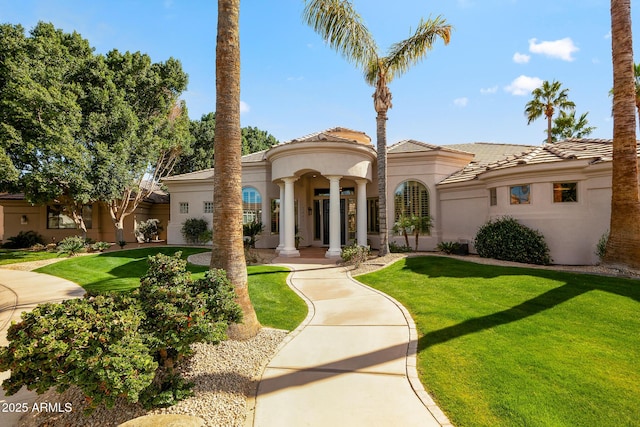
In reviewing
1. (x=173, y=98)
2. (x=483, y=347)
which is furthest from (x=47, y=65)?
(x=483, y=347)

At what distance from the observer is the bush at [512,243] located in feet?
40.8

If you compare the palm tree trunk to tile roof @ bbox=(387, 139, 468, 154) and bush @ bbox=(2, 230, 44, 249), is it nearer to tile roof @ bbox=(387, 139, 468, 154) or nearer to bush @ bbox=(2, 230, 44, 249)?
tile roof @ bbox=(387, 139, 468, 154)

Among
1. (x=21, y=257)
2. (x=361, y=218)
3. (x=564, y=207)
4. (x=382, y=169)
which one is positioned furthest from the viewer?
(x=21, y=257)

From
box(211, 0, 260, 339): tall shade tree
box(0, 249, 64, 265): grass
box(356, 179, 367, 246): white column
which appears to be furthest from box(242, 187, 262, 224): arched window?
box(211, 0, 260, 339): tall shade tree

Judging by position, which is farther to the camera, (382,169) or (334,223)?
(334,223)

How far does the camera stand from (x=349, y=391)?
14.3ft

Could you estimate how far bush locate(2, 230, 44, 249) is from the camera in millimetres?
24188

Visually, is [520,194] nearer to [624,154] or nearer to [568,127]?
[624,154]

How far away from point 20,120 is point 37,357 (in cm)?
2187

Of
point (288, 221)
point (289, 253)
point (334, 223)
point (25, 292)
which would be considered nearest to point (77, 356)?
point (25, 292)

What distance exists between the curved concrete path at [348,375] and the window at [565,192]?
9633mm

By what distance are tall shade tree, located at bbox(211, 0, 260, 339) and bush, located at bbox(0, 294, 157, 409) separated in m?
2.82

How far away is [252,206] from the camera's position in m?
20.1

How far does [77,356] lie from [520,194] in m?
15.7
